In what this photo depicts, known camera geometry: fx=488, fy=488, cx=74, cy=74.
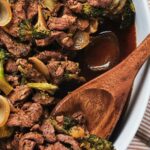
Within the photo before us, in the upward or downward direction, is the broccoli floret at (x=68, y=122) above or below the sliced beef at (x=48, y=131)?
above

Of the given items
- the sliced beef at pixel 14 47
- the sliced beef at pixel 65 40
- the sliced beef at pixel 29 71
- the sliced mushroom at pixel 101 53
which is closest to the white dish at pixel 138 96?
the sliced mushroom at pixel 101 53

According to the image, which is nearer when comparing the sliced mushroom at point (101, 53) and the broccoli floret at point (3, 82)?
the broccoli floret at point (3, 82)

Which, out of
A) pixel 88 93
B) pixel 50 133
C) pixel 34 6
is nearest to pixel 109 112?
pixel 88 93

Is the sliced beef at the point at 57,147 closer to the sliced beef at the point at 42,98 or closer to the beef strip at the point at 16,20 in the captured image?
the sliced beef at the point at 42,98

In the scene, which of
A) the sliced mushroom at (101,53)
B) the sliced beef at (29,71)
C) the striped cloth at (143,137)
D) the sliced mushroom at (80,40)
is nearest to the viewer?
the sliced beef at (29,71)

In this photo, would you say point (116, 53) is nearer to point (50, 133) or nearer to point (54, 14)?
point (54, 14)

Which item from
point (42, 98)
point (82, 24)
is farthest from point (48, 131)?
point (82, 24)
